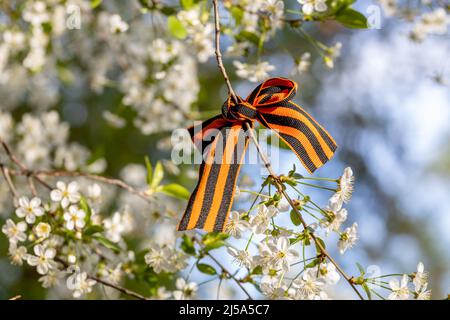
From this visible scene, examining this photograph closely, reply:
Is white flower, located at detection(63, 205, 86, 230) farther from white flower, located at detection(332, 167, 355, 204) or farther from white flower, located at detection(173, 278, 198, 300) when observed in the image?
white flower, located at detection(332, 167, 355, 204)

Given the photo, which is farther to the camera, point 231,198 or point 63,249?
point 63,249

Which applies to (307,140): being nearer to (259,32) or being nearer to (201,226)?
(201,226)

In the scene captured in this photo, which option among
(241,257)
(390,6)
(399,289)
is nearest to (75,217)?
(241,257)

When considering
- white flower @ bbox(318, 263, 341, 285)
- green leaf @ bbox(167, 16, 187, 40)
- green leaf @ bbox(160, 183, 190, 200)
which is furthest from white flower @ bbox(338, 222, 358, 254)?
green leaf @ bbox(167, 16, 187, 40)

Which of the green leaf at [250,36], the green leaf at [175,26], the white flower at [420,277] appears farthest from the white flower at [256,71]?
the white flower at [420,277]

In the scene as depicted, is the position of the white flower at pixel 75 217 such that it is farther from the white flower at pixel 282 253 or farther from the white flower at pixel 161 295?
the white flower at pixel 282 253

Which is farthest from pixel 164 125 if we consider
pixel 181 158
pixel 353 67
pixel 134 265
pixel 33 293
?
pixel 353 67
